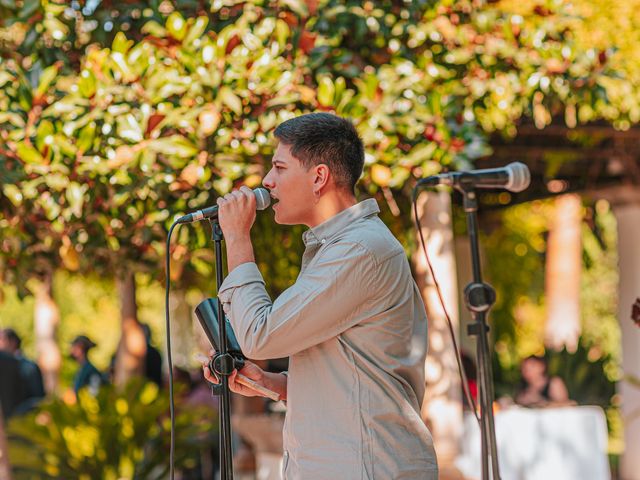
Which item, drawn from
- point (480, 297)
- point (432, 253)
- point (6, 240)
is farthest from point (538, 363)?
point (480, 297)

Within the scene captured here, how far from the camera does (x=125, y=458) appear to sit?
7.87m

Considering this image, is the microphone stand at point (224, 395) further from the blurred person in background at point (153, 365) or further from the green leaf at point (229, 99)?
the blurred person in background at point (153, 365)

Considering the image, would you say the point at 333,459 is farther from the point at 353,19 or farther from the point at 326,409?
the point at 353,19

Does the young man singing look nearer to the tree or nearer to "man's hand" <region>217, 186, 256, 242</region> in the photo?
"man's hand" <region>217, 186, 256, 242</region>

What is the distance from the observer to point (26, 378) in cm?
1070

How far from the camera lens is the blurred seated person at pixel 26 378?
34.0ft

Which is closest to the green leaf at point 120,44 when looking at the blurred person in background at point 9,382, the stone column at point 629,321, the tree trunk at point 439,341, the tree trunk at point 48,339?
the tree trunk at point 439,341

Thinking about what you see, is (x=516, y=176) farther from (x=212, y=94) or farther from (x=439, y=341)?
(x=439, y=341)

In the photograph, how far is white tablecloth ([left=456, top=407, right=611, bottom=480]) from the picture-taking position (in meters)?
7.53

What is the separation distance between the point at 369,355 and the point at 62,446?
5468 mm

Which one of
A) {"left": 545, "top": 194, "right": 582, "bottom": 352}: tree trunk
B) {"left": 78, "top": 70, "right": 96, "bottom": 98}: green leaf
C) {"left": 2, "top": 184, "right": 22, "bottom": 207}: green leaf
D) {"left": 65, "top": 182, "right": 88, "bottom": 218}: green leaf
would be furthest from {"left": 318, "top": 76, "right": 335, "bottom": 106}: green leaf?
{"left": 545, "top": 194, "right": 582, "bottom": 352}: tree trunk

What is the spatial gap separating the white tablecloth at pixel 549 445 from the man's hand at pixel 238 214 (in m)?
4.89

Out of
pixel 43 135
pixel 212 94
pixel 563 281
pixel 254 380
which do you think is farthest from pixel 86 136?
pixel 563 281

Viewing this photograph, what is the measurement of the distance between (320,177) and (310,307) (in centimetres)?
39
